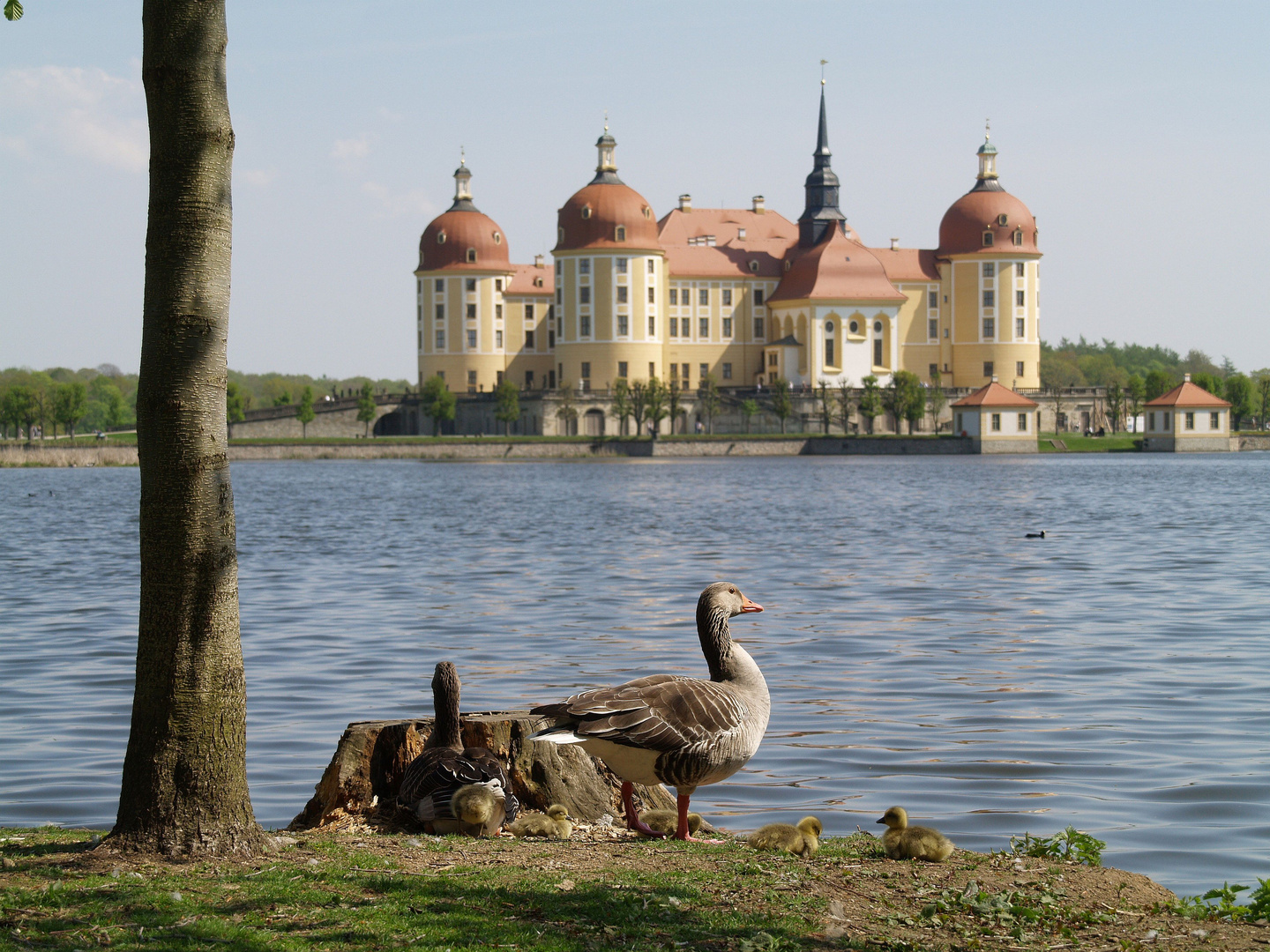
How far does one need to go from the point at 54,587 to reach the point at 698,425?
84.7 meters

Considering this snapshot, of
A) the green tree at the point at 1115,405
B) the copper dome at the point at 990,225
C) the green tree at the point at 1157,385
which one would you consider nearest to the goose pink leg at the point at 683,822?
the copper dome at the point at 990,225

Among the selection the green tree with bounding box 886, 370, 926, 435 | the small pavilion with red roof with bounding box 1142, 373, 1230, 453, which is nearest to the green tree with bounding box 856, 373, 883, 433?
the green tree with bounding box 886, 370, 926, 435

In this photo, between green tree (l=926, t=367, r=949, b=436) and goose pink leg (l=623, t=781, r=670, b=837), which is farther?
green tree (l=926, t=367, r=949, b=436)

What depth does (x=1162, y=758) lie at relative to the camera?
429 inches

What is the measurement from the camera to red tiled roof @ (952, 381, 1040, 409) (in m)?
104

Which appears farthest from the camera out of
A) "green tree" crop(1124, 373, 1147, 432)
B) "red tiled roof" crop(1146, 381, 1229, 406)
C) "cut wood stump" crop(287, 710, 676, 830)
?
"green tree" crop(1124, 373, 1147, 432)

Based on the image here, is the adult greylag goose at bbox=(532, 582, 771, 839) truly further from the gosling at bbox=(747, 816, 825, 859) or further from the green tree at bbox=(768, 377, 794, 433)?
the green tree at bbox=(768, 377, 794, 433)

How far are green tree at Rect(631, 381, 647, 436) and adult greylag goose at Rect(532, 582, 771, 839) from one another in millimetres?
95579

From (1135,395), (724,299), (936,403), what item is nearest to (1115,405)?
(1135,395)

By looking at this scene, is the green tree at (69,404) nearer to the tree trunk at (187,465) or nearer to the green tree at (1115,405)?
the green tree at (1115,405)

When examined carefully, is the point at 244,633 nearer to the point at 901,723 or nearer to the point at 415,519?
the point at 901,723

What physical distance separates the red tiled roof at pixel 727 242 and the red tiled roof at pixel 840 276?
15.8 ft

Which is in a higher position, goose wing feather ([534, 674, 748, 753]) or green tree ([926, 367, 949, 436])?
green tree ([926, 367, 949, 436])

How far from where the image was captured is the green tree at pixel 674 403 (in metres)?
105
